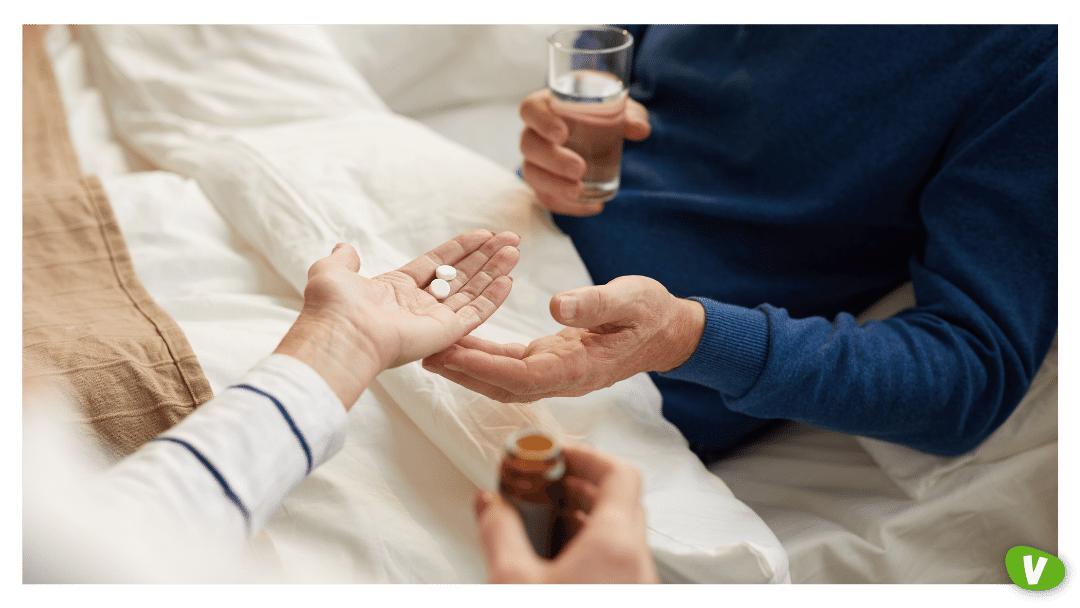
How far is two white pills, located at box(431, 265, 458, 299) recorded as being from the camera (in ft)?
2.20

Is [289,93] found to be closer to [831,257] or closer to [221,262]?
[221,262]

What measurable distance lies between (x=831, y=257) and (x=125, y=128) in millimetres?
1018

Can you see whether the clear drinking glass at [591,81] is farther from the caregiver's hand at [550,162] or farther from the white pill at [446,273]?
the white pill at [446,273]

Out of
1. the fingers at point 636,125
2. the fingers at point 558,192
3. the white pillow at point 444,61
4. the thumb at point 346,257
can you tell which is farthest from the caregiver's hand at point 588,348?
the white pillow at point 444,61

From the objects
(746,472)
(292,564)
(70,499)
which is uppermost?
(70,499)

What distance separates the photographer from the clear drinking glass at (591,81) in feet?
2.65

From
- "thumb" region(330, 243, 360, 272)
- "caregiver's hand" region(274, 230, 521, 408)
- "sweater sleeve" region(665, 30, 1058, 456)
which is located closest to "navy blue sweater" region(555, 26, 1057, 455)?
"sweater sleeve" region(665, 30, 1058, 456)

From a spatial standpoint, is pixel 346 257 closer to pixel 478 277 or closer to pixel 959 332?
pixel 478 277

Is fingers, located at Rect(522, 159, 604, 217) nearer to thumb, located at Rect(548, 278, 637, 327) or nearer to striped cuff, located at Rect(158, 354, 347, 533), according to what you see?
thumb, located at Rect(548, 278, 637, 327)

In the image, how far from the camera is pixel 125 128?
110cm

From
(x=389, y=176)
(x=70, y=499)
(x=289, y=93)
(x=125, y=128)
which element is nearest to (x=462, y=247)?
(x=389, y=176)

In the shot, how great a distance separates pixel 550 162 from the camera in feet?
2.87

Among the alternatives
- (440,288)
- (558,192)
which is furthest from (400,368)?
(558,192)

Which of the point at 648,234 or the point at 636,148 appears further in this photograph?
the point at 636,148
